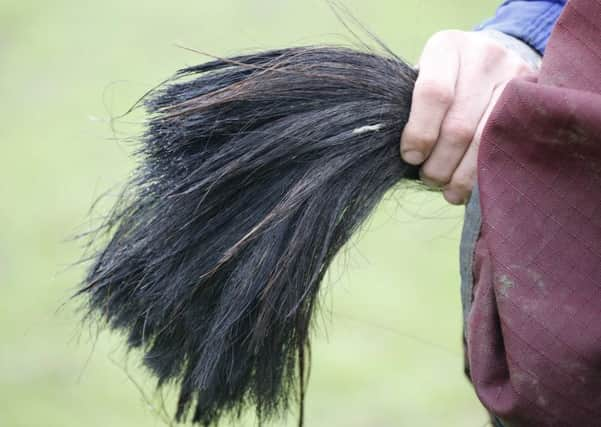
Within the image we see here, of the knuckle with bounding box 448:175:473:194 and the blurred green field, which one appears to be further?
the blurred green field

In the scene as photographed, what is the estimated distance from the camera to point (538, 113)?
71cm

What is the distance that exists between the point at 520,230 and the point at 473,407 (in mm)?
2033

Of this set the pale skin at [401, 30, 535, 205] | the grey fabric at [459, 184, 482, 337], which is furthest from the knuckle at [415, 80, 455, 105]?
the grey fabric at [459, 184, 482, 337]

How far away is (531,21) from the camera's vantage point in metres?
1.01

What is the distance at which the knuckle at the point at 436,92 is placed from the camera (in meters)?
0.86

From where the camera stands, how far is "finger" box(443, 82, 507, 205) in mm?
866

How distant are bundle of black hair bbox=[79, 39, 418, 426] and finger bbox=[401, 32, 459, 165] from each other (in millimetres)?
32

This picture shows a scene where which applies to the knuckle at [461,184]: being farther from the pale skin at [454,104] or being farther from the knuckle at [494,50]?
the knuckle at [494,50]

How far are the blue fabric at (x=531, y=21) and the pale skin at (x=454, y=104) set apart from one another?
0.32 feet

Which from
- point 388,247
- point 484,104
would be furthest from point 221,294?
point 388,247

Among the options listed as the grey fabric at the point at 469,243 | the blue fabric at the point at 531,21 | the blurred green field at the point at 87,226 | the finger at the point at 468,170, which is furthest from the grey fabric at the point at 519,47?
the blurred green field at the point at 87,226

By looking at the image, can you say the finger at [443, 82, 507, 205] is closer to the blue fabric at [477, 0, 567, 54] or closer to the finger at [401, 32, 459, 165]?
the finger at [401, 32, 459, 165]

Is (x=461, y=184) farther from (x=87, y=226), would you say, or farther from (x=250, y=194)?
(x=87, y=226)

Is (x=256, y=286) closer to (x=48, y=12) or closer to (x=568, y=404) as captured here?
(x=568, y=404)
